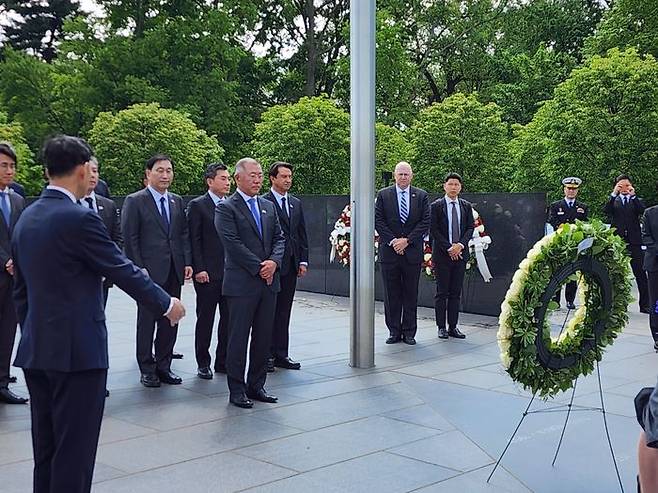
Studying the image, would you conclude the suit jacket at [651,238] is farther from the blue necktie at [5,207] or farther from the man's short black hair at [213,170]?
the blue necktie at [5,207]

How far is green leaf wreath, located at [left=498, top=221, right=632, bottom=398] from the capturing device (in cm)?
505

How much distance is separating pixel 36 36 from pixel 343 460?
44260 millimetres

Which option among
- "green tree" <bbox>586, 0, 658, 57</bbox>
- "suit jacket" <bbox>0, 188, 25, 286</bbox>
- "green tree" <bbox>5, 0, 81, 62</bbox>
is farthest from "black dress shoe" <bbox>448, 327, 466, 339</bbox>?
"green tree" <bbox>5, 0, 81, 62</bbox>

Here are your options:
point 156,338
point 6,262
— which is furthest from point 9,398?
point 156,338

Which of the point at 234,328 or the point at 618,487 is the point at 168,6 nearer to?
the point at 234,328

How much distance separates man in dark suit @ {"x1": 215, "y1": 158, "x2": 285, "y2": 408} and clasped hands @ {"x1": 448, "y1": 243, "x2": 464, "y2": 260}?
3639 millimetres

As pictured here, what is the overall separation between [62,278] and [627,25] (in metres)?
26.8

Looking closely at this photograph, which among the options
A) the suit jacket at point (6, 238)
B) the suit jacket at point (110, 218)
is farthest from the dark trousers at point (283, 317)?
the suit jacket at point (6, 238)

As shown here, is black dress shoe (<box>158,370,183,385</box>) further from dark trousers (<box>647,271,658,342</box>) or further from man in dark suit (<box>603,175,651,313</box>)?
man in dark suit (<box>603,175,651,313</box>)

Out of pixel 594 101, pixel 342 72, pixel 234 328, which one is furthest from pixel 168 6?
pixel 234 328

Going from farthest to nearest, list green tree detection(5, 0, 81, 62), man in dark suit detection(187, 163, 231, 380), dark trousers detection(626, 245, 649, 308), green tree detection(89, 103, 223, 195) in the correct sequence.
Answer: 1. green tree detection(5, 0, 81, 62)
2. green tree detection(89, 103, 223, 195)
3. dark trousers detection(626, 245, 649, 308)
4. man in dark suit detection(187, 163, 231, 380)

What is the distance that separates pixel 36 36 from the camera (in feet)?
148

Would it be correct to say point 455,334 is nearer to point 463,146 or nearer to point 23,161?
point 463,146

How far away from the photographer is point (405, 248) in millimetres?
10094
